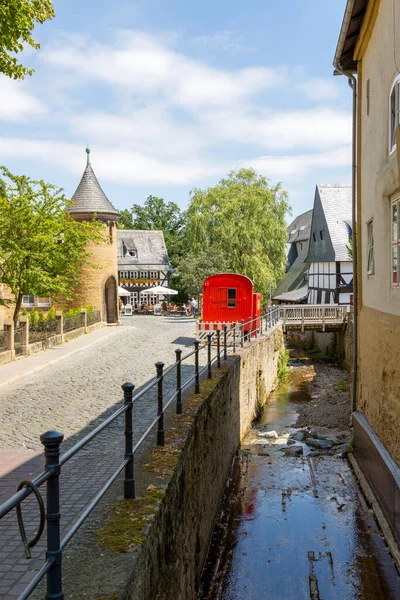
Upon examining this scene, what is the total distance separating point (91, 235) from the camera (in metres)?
24.7

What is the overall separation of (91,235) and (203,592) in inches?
722

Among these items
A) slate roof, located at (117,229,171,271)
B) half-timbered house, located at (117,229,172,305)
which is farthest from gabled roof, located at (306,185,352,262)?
slate roof, located at (117,229,171,271)

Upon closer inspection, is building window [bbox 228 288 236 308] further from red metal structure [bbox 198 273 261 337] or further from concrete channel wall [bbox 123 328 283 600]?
concrete channel wall [bbox 123 328 283 600]

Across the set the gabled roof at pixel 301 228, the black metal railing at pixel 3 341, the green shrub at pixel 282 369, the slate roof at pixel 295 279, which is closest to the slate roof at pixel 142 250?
the gabled roof at pixel 301 228

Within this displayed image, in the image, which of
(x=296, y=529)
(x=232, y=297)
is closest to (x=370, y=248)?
(x=296, y=529)

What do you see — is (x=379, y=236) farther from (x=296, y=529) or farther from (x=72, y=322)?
(x=72, y=322)

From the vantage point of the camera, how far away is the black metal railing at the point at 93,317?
31281mm

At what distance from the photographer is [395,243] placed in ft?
31.5

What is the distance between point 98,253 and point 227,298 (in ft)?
39.3

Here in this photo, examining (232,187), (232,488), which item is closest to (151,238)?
(232,187)

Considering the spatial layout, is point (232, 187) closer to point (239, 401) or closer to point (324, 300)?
point (324, 300)

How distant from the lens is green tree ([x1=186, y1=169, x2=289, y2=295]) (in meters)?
40.7

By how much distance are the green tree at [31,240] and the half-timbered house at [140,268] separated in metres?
36.4

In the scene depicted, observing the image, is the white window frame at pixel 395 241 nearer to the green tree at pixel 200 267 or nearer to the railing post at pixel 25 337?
the railing post at pixel 25 337
